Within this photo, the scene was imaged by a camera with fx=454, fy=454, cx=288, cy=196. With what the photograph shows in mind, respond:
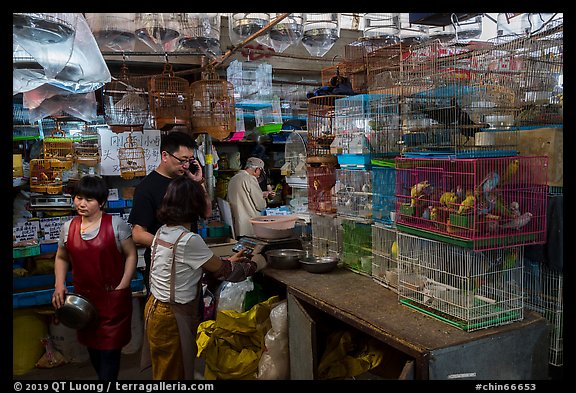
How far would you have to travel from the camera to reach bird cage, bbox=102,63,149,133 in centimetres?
476

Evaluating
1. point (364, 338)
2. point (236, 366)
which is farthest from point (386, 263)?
point (236, 366)

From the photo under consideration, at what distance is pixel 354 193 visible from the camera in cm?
312

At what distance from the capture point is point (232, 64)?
17.4 ft

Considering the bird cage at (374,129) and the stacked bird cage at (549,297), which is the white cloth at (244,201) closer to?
the bird cage at (374,129)

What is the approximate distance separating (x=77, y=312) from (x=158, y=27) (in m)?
2.29

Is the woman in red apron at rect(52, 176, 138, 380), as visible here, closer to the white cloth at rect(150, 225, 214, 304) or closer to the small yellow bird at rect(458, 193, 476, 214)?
the white cloth at rect(150, 225, 214, 304)

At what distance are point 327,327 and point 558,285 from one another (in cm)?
138

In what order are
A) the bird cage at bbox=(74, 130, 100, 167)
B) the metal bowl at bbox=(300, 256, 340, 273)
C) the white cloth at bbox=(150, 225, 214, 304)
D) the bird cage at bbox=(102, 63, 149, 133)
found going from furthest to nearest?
the bird cage at bbox=(74, 130, 100, 167), the bird cage at bbox=(102, 63, 149, 133), the metal bowl at bbox=(300, 256, 340, 273), the white cloth at bbox=(150, 225, 214, 304)

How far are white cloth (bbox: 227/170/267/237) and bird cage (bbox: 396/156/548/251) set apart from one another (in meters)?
3.80

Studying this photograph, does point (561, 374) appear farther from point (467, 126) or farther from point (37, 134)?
point (37, 134)

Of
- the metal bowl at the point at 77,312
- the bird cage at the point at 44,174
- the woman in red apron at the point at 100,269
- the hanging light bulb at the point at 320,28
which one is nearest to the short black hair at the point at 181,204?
the woman in red apron at the point at 100,269

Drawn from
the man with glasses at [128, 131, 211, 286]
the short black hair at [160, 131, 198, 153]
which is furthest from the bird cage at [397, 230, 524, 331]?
the short black hair at [160, 131, 198, 153]

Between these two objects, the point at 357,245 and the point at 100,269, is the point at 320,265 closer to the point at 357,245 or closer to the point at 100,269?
the point at 357,245

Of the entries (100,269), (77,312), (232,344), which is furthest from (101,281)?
(232,344)
